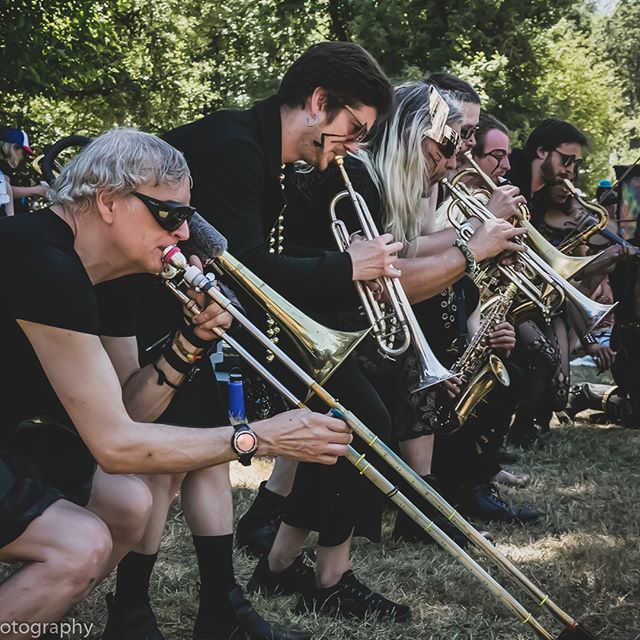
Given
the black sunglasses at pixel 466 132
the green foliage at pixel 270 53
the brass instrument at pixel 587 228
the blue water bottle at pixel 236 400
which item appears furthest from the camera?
the green foliage at pixel 270 53

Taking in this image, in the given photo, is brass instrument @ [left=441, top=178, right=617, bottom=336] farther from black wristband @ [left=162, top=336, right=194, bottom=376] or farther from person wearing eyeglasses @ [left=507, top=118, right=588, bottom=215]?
black wristband @ [left=162, top=336, right=194, bottom=376]

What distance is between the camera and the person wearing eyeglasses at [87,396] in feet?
7.50

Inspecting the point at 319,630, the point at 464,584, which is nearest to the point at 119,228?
the point at 319,630

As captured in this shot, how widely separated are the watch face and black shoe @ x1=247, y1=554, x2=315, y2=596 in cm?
123

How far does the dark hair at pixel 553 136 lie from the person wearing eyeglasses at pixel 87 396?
3.79 metres

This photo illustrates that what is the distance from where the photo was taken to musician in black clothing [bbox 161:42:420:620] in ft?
9.91

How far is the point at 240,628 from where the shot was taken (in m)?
3.06

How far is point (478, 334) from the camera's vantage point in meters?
4.71

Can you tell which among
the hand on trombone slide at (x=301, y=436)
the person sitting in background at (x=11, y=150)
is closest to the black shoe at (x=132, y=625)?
the hand on trombone slide at (x=301, y=436)

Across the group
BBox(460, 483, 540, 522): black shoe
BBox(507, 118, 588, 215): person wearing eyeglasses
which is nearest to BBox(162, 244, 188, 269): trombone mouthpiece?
BBox(460, 483, 540, 522): black shoe

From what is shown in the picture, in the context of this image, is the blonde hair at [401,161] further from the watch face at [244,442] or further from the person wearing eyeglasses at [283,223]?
the watch face at [244,442]

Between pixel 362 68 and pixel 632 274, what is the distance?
12.8 ft

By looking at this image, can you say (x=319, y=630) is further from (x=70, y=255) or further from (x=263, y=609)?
(x=70, y=255)

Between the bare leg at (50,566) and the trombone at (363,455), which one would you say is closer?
the bare leg at (50,566)
